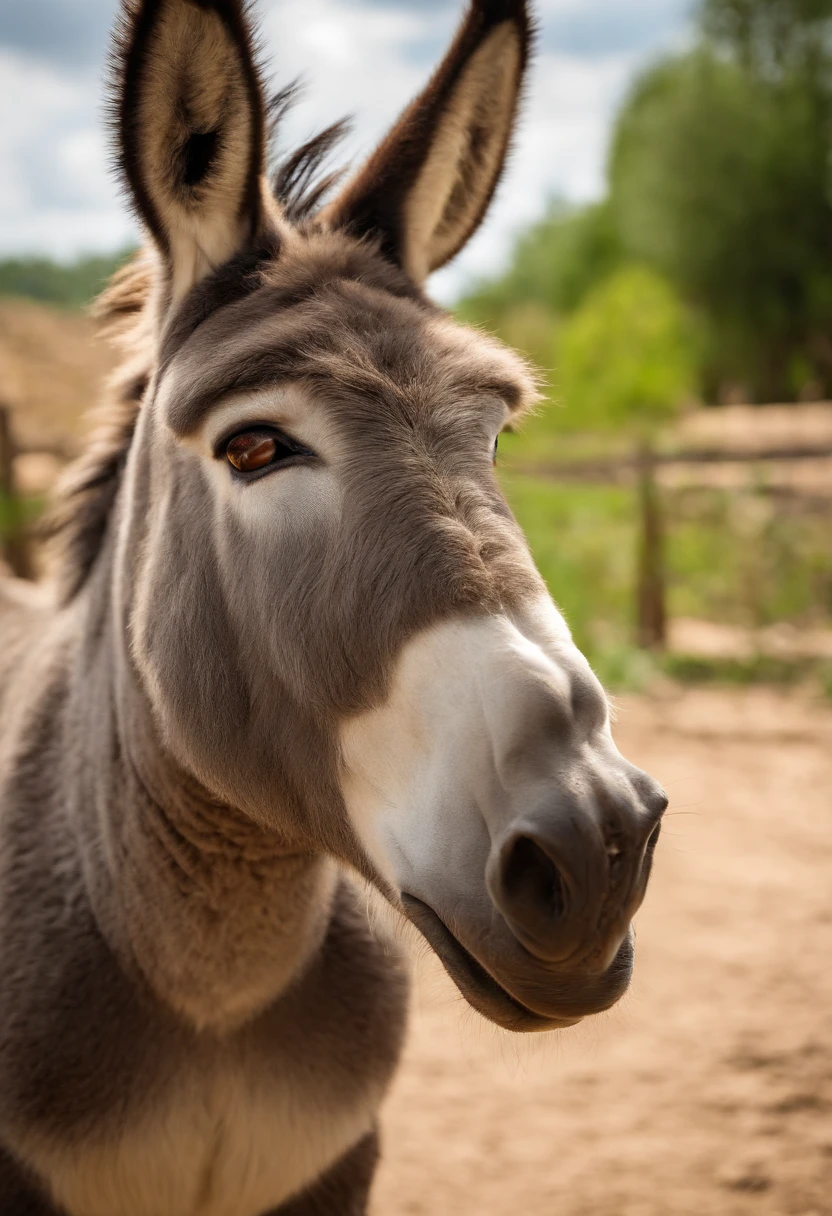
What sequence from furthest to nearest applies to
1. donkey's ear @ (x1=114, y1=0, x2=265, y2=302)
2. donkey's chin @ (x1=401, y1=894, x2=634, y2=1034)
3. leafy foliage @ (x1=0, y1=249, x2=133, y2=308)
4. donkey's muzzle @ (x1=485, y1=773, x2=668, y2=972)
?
1. leafy foliage @ (x1=0, y1=249, x2=133, y2=308)
2. donkey's ear @ (x1=114, y1=0, x2=265, y2=302)
3. donkey's chin @ (x1=401, y1=894, x2=634, y2=1034)
4. donkey's muzzle @ (x1=485, y1=773, x2=668, y2=972)

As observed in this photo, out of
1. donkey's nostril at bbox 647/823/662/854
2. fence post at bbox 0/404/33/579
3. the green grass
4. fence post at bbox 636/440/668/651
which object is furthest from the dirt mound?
donkey's nostril at bbox 647/823/662/854

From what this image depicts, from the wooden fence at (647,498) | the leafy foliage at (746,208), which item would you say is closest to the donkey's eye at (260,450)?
the wooden fence at (647,498)

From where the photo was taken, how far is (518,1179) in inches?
136

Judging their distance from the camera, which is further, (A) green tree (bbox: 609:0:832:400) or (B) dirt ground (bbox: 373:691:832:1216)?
(A) green tree (bbox: 609:0:832:400)

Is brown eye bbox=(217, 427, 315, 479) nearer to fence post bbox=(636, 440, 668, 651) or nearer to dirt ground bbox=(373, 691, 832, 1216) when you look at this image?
dirt ground bbox=(373, 691, 832, 1216)

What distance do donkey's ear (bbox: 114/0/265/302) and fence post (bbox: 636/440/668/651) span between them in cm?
845

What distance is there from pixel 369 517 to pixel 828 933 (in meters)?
4.45

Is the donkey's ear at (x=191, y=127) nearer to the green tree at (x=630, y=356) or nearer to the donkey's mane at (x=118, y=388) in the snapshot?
the donkey's mane at (x=118, y=388)

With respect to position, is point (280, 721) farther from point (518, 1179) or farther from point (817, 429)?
point (817, 429)

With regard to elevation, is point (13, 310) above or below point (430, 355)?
below

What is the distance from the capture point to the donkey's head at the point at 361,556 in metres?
1.34

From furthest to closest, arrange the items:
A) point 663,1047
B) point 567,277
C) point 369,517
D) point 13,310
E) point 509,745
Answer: point 567,277 → point 13,310 → point 663,1047 → point 369,517 → point 509,745

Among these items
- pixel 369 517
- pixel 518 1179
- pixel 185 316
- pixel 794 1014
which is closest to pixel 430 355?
pixel 369 517

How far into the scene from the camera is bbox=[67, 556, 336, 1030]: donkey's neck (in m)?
2.08
